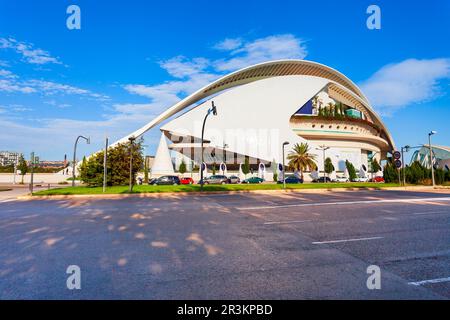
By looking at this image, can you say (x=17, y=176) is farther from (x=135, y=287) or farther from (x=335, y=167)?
(x=335, y=167)

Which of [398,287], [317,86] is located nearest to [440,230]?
[398,287]

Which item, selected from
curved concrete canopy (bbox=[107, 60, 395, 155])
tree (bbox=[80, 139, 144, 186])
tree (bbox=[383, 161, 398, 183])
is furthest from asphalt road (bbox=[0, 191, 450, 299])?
curved concrete canopy (bbox=[107, 60, 395, 155])

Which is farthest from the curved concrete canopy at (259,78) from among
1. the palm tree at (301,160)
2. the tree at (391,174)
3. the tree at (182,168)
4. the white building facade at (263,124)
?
the tree at (391,174)

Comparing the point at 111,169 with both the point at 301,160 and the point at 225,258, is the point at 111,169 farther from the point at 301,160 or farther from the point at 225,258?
the point at 301,160

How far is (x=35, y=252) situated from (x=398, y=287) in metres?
6.39

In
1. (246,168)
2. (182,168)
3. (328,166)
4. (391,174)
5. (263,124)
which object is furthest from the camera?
(263,124)

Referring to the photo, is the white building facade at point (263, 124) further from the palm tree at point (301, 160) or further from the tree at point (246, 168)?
the palm tree at point (301, 160)

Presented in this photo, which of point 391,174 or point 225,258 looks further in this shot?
point 391,174

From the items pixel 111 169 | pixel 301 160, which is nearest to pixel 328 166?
pixel 301 160

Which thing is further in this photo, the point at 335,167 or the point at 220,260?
the point at 335,167

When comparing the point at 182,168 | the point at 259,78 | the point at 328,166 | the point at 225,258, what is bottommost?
the point at 225,258

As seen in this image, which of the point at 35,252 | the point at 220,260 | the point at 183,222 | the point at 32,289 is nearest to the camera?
the point at 32,289

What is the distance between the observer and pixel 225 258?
4.66 m
